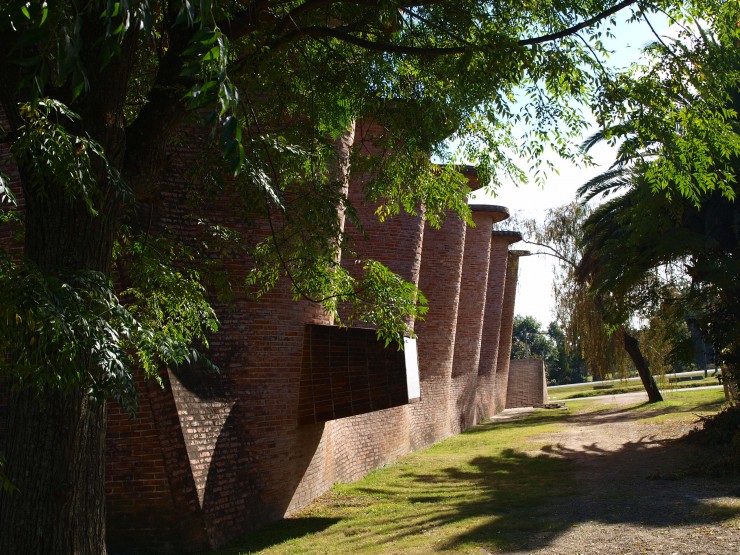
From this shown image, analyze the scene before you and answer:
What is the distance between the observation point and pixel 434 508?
10672mm

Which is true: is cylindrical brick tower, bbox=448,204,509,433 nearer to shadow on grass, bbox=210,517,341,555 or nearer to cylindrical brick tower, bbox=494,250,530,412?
cylindrical brick tower, bbox=494,250,530,412

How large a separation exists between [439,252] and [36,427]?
1460 centimetres

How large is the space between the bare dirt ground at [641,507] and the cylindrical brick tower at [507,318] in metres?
16.2

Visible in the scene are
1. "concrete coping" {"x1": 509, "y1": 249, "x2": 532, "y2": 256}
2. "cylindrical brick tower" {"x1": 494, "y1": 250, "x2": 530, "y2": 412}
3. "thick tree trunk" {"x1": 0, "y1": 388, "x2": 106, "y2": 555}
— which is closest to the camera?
"thick tree trunk" {"x1": 0, "y1": 388, "x2": 106, "y2": 555}

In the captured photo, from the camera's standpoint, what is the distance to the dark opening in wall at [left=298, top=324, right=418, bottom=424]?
10656mm

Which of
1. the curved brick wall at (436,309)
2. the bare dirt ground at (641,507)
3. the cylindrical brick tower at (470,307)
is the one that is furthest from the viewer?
the cylindrical brick tower at (470,307)

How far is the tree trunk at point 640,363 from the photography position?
87.5 feet

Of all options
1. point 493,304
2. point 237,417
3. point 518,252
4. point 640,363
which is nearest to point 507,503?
point 237,417

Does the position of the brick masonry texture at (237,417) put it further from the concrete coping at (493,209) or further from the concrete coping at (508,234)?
the concrete coping at (508,234)

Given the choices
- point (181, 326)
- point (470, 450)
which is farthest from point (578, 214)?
point (181, 326)

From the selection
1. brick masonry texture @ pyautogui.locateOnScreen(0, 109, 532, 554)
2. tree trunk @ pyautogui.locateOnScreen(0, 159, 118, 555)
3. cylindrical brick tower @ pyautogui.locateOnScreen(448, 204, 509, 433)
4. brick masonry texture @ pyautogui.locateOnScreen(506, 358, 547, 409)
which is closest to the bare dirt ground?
brick masonry texture @ pyautogui.locateOnScreen(0, 109, 532, 554)

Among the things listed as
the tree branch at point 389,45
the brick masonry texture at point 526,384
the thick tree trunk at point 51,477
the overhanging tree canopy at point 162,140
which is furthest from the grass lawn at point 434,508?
the brick masonry texture at point 526,384

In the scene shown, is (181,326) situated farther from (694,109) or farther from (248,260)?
(694,109)

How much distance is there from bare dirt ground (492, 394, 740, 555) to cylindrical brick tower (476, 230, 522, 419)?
12219mm
